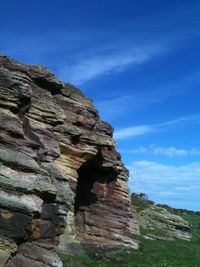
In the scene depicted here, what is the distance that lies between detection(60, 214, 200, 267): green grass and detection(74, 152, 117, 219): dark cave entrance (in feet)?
22.0

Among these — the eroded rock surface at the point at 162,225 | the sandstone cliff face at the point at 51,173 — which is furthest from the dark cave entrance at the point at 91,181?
the eroded rock surface at the point at 162,225

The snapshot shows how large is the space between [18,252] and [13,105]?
8616mm

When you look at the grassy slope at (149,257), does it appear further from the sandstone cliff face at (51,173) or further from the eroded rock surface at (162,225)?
the eroded rock surface at (162,225)

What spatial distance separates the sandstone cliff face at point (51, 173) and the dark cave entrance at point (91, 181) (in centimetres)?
10

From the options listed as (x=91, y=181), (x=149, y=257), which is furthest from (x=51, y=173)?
(x=91, y=181)

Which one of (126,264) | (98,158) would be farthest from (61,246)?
(98,158)

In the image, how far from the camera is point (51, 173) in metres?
29.5

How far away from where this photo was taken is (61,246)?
34.7m

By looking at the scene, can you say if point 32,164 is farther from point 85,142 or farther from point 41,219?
point 85,142

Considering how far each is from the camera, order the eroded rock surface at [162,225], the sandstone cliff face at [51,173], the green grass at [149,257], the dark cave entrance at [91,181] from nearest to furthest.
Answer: the sandstone cliff face at [51,173] → the green grass at [149,257] → the dark cave entrance at [91,181] → the eroded rock surface at [162,225]

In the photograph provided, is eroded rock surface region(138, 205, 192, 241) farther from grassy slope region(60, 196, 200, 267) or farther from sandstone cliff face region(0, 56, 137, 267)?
sandstone cliff face region(0, 56, 137, 267)

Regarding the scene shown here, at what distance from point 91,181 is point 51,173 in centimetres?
1721

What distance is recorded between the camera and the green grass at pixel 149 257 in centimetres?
3225

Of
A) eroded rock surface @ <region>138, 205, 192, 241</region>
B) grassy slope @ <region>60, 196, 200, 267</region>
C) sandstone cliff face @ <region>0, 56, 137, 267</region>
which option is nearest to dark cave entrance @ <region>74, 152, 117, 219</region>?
sandstone cliff face @ <region>0, 56, 137, 267</region>
